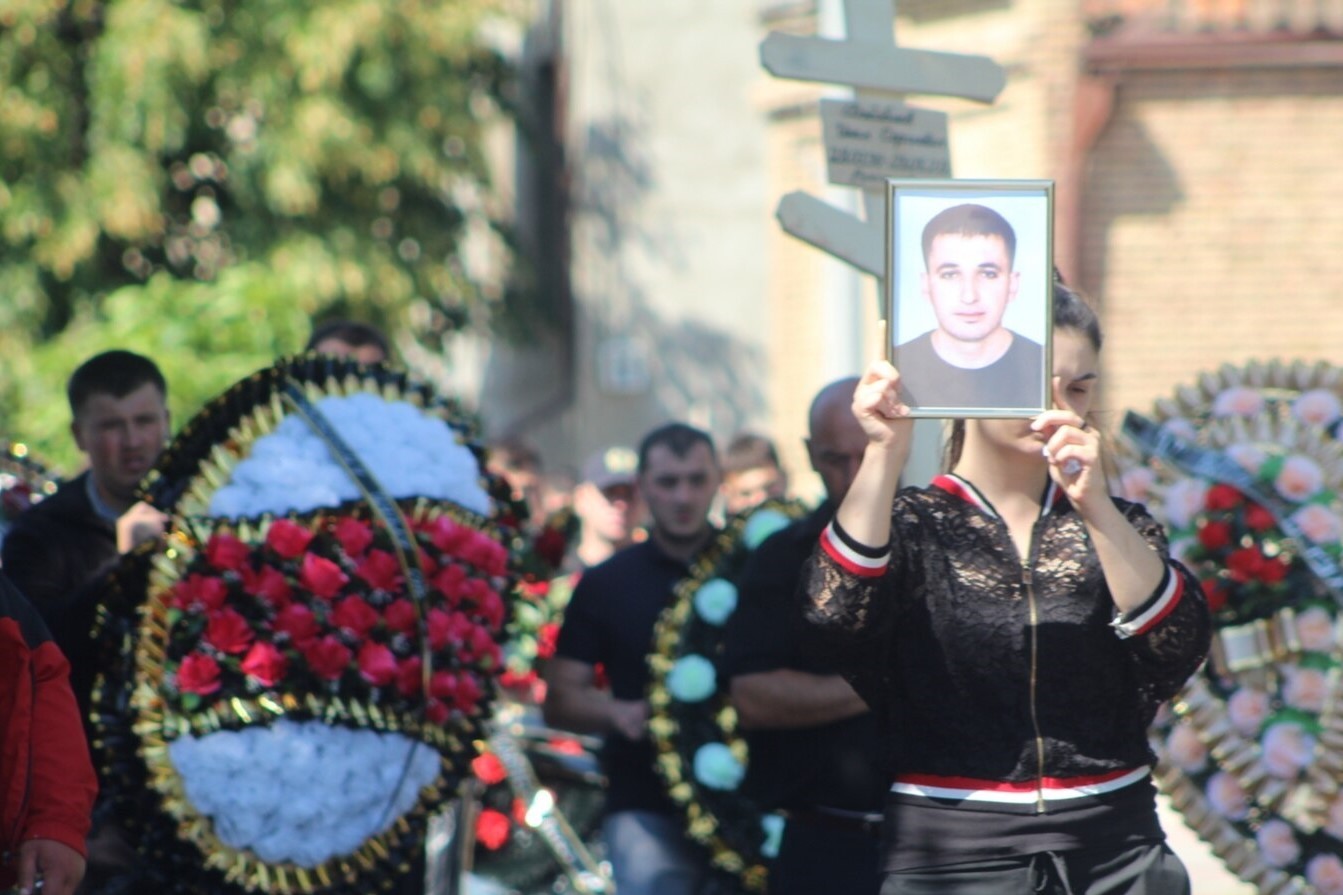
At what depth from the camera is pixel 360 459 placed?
212 inches

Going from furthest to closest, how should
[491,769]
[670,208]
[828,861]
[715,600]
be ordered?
[670,208] < [491,769] < [715,600] < [828,861]

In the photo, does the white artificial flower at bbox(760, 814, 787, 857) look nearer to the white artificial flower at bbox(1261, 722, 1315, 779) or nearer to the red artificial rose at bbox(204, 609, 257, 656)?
the white artificial flower at bbox(1261, 722, 1315, 779)

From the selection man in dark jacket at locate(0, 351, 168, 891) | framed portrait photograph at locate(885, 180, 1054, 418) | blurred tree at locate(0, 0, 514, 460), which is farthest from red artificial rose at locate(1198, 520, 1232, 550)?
blurred tree at locate(0, 0, 514, 460)

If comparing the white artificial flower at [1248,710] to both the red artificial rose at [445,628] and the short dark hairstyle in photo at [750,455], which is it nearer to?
the red artificial rose at [445,628]

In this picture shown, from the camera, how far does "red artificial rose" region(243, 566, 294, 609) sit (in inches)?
200

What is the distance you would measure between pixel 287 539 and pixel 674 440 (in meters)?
2.12

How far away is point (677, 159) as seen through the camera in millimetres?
17797

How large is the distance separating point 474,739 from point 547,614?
268 cm

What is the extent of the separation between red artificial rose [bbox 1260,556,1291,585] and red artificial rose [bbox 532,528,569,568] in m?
2.76

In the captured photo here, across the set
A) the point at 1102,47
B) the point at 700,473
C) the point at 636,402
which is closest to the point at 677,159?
the point at 636,402

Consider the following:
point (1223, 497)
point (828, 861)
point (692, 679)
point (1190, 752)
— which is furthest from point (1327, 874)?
point (692, 679)

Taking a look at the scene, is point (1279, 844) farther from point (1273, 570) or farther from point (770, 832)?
point (770, 832)

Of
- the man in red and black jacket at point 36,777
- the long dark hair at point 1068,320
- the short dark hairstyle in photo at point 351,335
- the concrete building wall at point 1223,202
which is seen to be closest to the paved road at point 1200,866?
the concrete building wall at point 1223,202

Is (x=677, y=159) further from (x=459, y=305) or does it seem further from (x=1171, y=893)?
(x=1171, y=893)
